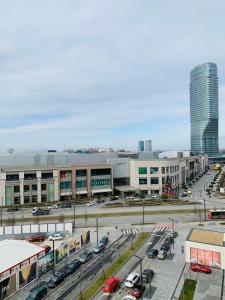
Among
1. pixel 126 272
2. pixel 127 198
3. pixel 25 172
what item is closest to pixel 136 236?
pixel 126 272

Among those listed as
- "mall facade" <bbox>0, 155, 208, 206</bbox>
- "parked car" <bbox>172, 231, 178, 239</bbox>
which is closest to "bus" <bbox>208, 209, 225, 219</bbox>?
"parked car" <bbox>172, 231, 178, 239</bbox>

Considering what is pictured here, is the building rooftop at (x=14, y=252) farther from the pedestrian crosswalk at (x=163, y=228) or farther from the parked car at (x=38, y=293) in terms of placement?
the pedestrian crosswalk at (x=163, y=228)

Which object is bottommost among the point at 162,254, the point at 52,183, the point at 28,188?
the point at 162,254

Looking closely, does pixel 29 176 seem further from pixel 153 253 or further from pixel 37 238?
pixel 153 253

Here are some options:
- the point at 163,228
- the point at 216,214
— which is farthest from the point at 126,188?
the point at 163,228

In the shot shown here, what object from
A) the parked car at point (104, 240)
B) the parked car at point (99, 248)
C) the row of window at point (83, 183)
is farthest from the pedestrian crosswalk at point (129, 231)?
the row of window at point (83, 183)

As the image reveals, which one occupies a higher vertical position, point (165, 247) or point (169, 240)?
point (169, 240)

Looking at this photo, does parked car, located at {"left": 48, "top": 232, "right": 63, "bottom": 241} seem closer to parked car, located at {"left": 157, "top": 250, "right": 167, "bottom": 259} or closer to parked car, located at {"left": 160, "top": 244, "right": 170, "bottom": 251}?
parked car, located at {"left": 160, "top": 244, "right": 170, "bottom": 251}
